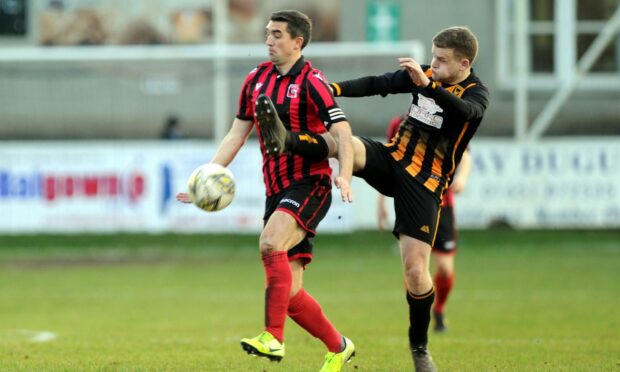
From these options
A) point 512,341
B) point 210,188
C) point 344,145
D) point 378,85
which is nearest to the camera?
point 210,188

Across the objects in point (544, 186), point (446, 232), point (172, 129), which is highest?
point (172, 129)

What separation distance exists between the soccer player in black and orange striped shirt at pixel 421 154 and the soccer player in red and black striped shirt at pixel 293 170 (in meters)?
0.20

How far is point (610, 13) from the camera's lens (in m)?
29.0

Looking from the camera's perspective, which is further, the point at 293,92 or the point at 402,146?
the point at 402,146

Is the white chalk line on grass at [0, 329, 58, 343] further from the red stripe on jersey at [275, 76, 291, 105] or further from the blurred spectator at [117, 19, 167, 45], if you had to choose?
the blurred spectator at [117, 19, 167, 45]

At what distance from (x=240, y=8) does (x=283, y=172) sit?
69.7 ft

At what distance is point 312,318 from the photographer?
7.90 m

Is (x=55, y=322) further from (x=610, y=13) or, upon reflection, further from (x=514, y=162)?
(x=610, y=13)

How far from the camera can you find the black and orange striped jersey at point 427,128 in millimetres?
7875

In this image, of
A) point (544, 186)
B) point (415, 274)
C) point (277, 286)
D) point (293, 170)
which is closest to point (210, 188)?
point (293, 170)

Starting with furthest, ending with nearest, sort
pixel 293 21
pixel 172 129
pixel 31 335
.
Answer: pixel 172 129 → pixel 31 335 → pixel 293 21

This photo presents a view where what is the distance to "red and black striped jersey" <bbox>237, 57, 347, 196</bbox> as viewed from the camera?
7695 mm

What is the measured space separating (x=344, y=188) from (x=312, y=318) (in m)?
1.05

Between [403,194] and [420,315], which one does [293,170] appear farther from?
[420,315]
